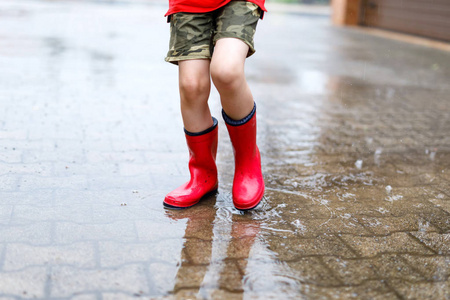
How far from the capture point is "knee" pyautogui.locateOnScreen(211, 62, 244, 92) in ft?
7.84

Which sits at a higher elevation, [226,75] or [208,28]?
[208,28]

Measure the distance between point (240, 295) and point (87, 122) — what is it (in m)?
2.58

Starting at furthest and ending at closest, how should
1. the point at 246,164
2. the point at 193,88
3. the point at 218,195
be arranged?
the point at 218,195, the point at 246,164, the point at 193,88

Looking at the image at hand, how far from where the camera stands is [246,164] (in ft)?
8.96

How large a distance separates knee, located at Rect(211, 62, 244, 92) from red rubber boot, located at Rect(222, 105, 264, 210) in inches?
8.3

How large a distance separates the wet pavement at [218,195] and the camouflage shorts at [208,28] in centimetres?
75

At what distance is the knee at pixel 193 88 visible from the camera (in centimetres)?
254

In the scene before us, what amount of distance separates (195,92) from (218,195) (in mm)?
592

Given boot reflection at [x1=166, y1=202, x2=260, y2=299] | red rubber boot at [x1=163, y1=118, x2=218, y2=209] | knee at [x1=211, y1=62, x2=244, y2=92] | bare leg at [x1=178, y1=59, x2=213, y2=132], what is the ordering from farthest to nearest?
red rubber boot at [x1=163, y1=118, x2=218, y2=209] → bare leg at [x1=178, y1=59, x2=213, y2=132] → knee at [x1=211, y1=62, x2=244, y2=92] → boot reflection at [x1=166, y1=202, x2=260, y2=299]

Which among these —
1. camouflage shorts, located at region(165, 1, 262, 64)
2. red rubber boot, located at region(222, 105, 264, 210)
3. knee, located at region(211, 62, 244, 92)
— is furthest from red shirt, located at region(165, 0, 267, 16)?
red rubber boot, located at region(222, 105, 264, 210)

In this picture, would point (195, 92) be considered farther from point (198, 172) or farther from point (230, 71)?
point (198, 172)

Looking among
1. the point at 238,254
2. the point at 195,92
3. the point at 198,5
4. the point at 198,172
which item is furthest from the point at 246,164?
the point at 198,5

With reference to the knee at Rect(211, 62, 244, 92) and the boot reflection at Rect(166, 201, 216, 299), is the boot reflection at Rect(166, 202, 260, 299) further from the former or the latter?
the knee at Rect(211, 62, 244, 92)

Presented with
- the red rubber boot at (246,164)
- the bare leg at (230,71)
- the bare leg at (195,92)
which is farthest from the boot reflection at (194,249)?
the bare leg at (230,71)
